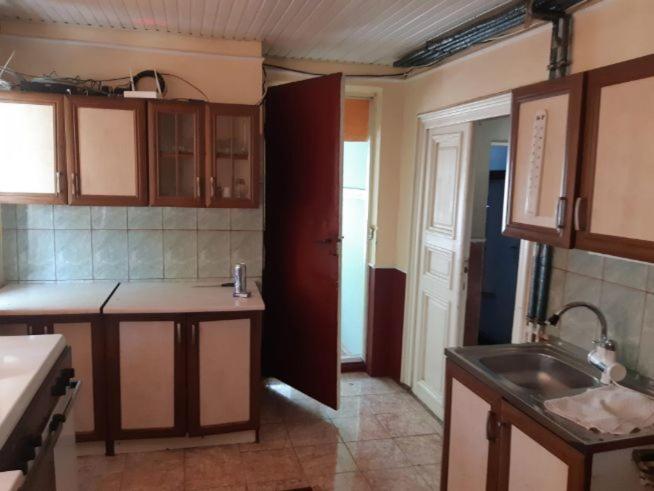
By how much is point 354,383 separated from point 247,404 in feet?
3.88

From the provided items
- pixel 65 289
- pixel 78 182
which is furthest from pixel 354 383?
pixel 78 182

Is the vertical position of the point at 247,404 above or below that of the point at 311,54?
below

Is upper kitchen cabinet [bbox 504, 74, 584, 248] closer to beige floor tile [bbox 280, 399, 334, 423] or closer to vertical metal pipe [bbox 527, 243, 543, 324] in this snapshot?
vertical metal pipe [bbox 527, 243, 543, 324]

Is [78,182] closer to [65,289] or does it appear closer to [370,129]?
[65,289]

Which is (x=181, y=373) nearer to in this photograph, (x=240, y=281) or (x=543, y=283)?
(x=240, y=281)

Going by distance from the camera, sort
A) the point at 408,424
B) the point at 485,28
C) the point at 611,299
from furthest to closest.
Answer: the point at 408,424, the point at 485,28, the point at 611,299

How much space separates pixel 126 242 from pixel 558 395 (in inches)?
102

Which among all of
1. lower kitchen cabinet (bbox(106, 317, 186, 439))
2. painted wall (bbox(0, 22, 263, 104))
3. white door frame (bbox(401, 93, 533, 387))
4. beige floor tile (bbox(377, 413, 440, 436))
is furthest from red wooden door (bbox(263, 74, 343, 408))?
lower kitchen cabinet (bbox(106, 317, 186, 439))

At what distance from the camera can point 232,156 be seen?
2994 mm

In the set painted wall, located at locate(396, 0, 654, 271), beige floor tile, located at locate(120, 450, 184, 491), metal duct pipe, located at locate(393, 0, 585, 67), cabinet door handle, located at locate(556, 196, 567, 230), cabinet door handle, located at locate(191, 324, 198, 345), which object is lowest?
beige floor tile, located at locate(120, 450, 184, 491)

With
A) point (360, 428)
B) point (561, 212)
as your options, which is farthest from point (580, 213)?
point (360, 428)

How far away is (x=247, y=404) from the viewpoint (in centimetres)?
293

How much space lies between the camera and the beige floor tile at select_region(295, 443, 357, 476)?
2.76 meters

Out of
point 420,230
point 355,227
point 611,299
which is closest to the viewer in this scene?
point 611,299
